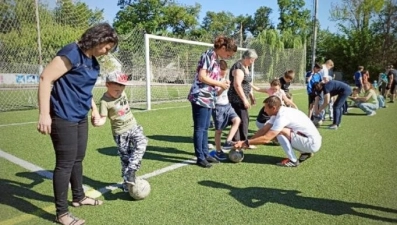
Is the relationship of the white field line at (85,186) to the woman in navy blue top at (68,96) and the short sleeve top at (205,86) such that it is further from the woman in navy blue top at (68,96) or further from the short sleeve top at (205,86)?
the short sleeve top at (205,86)

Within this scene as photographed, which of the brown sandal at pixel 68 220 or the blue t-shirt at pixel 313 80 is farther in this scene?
the blue t-shirt at pixel 313 80

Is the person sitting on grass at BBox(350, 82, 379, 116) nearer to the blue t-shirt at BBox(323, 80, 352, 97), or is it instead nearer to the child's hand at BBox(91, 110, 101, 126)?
the blue t-shirt at BBox(323, 80, 352, 97)

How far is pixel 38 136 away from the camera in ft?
23.4

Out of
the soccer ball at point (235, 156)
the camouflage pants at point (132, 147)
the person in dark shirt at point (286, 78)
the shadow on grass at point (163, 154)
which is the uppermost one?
the person in dark shirt at point (286, 78)

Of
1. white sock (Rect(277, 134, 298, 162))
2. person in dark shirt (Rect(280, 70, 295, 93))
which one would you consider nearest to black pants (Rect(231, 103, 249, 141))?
white sock (Rect(277, 134, 298, 162))

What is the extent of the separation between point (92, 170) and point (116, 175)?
1.56 feet

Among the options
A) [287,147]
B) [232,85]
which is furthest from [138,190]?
[232,85]

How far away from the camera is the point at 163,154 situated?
19.2 ft

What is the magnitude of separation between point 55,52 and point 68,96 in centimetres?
973

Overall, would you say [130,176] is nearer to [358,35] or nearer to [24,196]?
[24,196]

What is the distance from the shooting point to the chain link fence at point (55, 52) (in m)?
10.7

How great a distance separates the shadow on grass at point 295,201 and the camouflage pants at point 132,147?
1.04m

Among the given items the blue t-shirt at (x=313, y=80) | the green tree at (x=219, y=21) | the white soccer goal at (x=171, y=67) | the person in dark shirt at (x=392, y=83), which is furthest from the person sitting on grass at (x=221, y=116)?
the green tree at (x=219, y=21)

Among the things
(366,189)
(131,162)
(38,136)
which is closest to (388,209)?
(366,189)
